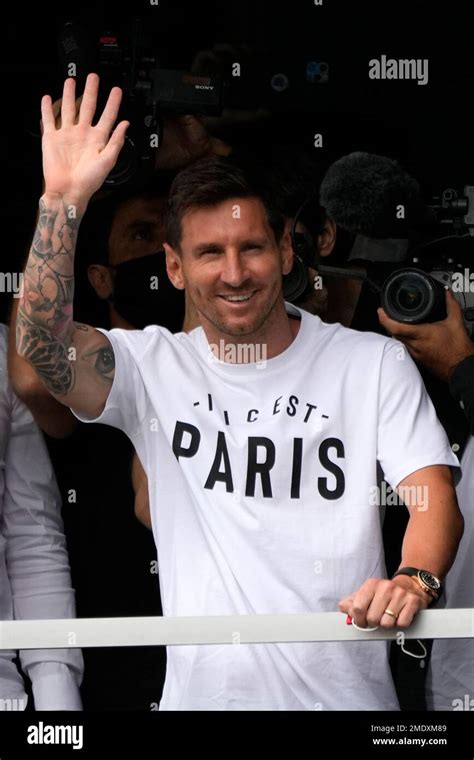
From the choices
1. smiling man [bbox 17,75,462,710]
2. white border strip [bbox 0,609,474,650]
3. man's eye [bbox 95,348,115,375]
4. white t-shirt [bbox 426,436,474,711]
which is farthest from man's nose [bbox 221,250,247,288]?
white border strip [bbox 0,609,474,650]

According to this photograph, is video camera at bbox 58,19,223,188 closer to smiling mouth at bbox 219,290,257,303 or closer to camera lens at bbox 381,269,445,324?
smiling mouth at bbox 219,290,257,303

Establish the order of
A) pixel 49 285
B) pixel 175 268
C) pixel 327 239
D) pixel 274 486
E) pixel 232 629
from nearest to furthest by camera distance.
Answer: pixel 232 629 → pixel 49 285 → pixel 274 486 → pixel 175 268 → pixel 327 239

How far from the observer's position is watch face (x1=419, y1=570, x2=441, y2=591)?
10.4 ft

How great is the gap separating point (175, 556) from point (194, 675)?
0.91ft

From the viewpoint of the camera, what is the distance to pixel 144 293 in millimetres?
4258

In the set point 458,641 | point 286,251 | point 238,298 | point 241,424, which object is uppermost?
point 286,251

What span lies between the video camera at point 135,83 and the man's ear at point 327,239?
450mm

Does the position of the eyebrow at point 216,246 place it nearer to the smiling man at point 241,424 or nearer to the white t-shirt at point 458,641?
the smiling man at point 241,424

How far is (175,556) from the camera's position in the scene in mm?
3621

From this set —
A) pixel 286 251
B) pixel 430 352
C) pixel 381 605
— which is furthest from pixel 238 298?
pixel 381 605

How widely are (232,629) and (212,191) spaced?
3.70 ft

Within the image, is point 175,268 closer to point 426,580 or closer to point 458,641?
point 426,580

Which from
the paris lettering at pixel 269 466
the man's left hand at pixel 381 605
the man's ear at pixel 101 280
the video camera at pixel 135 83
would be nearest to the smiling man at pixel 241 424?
the paris lettering at pixel 269 466

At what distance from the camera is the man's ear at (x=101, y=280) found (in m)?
4.29
